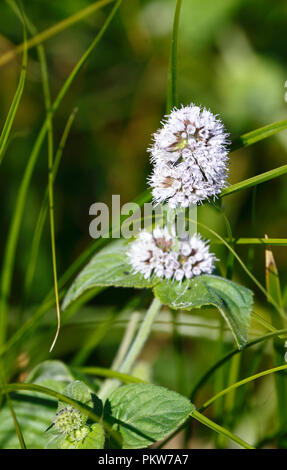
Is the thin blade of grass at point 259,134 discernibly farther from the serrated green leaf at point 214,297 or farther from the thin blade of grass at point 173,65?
the serrated green leaf at point 214,297

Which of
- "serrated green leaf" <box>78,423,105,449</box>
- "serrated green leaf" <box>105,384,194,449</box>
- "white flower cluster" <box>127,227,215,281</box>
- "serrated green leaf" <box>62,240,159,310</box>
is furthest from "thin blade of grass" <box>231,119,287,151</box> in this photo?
"serrated green leaf" <box>78,423,105,449</box>

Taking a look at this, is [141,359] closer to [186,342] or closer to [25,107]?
[186,342]

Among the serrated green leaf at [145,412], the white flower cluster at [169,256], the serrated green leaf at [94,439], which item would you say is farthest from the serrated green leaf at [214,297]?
the serrated green leaf at [94,439]

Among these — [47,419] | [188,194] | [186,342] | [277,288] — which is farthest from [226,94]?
[47,419]

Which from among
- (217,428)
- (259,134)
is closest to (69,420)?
(217,428)

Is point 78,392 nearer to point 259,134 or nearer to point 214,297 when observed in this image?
point 214,297
